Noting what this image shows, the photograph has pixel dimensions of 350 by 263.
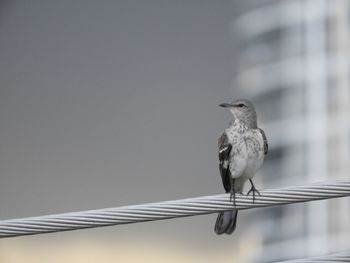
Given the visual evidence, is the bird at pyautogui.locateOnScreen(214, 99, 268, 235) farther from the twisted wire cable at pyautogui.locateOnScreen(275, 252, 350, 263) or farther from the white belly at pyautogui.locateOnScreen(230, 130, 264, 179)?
the twisted wire cable at pyautogui.locateOnScreen(275, 252, 350, 263)

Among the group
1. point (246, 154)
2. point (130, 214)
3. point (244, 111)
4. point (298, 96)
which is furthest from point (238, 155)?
Result: point (298, 96)

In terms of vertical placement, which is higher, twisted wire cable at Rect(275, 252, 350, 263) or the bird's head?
the bird's head

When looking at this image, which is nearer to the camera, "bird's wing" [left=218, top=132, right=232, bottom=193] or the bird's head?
"bird's wing" [left=218, top=132, right=232, bottom=193]

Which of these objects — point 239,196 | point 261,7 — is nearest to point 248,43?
point 261,7

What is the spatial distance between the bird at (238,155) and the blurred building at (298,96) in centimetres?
1050

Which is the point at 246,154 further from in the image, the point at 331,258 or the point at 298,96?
the point at 298,96

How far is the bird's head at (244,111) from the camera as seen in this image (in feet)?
20.6

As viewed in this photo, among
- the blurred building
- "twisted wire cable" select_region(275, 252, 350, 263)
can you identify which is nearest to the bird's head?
"twisted wire cable" select_region(275, 252, 350, 263)

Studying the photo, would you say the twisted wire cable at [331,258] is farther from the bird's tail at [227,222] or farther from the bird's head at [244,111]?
the bird's head at [244,111]

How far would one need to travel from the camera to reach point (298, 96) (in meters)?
17.8

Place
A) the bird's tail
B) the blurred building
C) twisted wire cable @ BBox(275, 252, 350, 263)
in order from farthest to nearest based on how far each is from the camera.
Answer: the blurred building, the bird's tail, twisted wire cable @ BBox(275, 252, 350, 263)

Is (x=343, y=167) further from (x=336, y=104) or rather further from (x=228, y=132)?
(x=228, y=132)

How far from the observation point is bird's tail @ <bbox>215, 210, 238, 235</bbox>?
6062 millimetres

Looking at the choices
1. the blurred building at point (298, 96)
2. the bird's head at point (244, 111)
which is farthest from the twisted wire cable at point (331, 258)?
the blurred building at point (298, 96)
